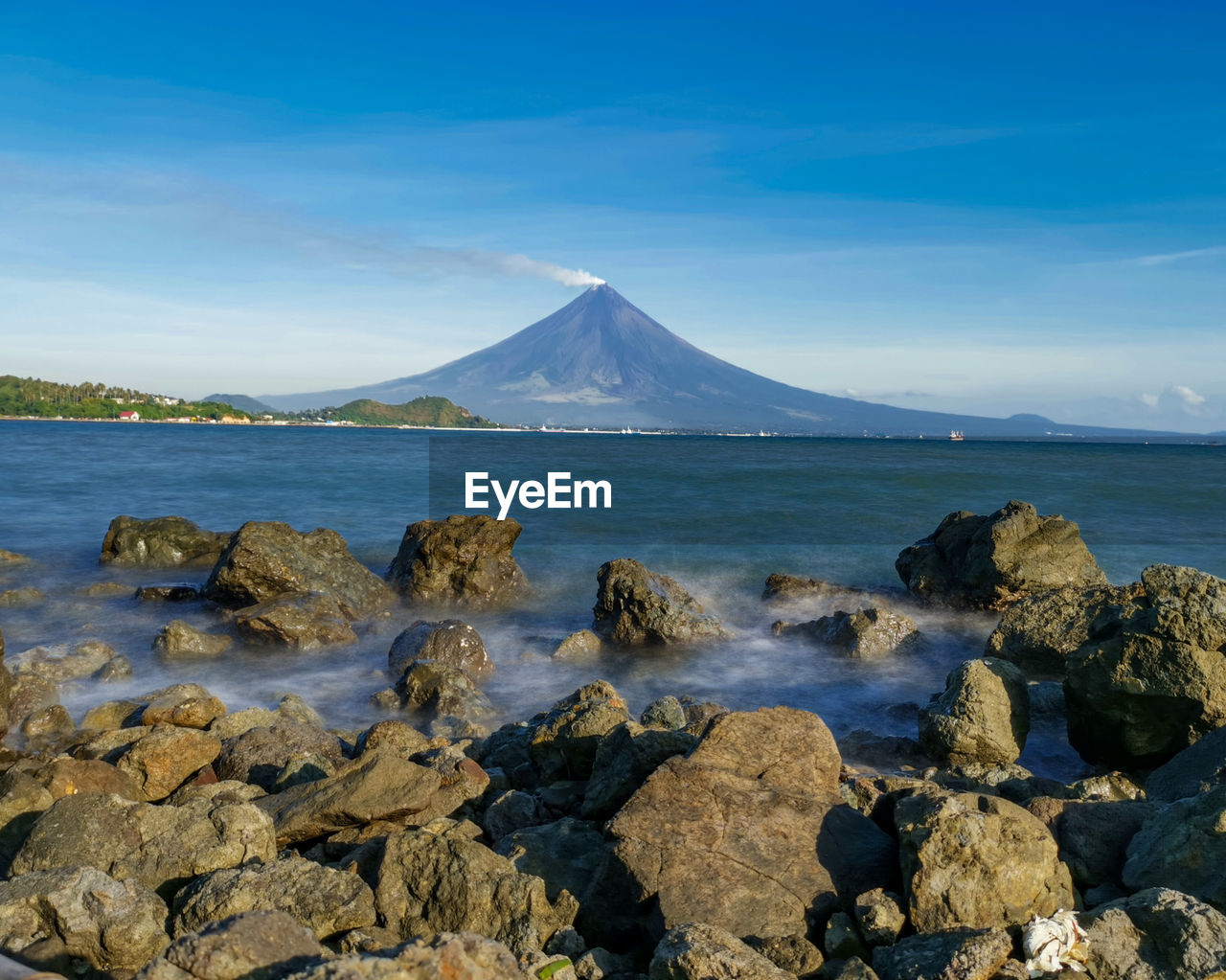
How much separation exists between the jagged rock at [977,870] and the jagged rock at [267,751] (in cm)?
505

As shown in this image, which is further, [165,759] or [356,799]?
[165,759]

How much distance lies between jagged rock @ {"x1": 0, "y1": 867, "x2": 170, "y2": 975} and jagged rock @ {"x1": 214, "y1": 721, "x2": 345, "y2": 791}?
279 centimetres

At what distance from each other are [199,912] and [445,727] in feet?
17.4

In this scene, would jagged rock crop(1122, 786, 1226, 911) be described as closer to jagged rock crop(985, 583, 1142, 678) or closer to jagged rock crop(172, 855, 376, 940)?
jagged rock crop(172, 855, 376, 940)

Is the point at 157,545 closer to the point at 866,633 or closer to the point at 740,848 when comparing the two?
the point at 866,633

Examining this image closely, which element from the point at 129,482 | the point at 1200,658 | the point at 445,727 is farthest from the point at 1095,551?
the point at 129,482

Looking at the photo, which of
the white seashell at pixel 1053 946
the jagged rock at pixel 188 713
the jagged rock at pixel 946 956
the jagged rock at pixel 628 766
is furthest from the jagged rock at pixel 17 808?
the white seashell at pixel 1053 946

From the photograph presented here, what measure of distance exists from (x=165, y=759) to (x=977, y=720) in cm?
751

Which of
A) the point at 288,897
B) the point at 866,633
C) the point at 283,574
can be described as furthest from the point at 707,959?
the point at 283,574

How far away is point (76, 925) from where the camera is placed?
4312 mm

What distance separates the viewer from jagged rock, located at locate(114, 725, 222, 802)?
732 centimetres

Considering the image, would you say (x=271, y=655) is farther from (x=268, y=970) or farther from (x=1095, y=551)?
(x=1095, y=551)

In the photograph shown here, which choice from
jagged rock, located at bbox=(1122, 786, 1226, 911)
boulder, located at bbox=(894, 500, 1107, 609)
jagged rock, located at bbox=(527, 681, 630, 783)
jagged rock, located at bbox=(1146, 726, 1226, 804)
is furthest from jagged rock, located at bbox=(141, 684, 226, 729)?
boulder, located at bbox=(894, 500, 1107, 609)

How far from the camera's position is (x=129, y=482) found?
37.9 m
